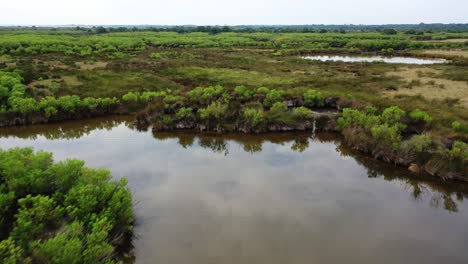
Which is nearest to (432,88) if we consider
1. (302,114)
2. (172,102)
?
(302,114)

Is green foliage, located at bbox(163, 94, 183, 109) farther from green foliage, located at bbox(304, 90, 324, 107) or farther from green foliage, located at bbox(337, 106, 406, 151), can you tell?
green foliage, located at bbox(337, 106, 406, 151)

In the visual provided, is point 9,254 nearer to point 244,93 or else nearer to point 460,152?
point 460,152

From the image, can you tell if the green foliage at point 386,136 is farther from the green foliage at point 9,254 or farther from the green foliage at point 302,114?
the green foliage at point 9,254

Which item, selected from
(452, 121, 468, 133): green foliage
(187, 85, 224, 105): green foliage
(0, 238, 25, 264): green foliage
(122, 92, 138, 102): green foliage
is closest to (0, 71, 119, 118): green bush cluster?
(122, 92, 138, 102): green foliage

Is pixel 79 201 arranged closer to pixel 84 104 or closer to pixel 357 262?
pixel 357 262

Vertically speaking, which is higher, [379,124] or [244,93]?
[379,124]
